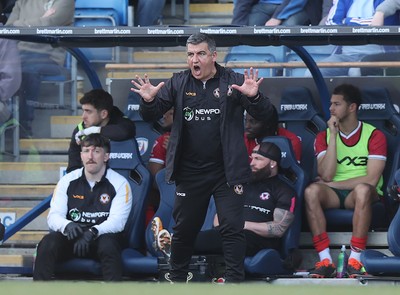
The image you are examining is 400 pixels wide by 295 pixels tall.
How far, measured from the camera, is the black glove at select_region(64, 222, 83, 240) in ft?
33.9

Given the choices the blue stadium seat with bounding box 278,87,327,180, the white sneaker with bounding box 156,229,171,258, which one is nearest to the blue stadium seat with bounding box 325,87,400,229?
the blue stadium seat with bounding box 278,87,327,180

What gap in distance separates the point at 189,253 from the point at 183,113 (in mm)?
1081

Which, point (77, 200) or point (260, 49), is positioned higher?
point (260, 49)

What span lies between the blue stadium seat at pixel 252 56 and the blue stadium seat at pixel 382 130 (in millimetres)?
966

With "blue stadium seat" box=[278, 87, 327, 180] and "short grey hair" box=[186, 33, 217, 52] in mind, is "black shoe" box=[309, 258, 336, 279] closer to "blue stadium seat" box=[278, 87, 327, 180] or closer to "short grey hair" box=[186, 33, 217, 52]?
"blue stadium seat" box=[278, 87, 327, 180]

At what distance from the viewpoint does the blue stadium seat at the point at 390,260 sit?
997 centimetres

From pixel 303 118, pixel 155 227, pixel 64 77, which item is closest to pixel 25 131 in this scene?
pixel 64 77

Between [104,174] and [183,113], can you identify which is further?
[104,174]

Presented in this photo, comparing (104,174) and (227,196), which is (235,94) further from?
(104,174)

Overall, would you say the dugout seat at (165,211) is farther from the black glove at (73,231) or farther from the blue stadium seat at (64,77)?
the blue stadium seat at (64,77)

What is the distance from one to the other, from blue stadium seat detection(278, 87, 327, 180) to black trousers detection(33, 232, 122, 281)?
6.33 feet

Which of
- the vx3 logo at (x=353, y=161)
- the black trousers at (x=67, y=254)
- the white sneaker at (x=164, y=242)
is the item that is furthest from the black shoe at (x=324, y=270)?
the black trousers at (x=67, y=254)

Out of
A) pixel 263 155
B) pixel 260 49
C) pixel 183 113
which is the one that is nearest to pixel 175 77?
pixel 183 113

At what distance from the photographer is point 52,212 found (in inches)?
416
